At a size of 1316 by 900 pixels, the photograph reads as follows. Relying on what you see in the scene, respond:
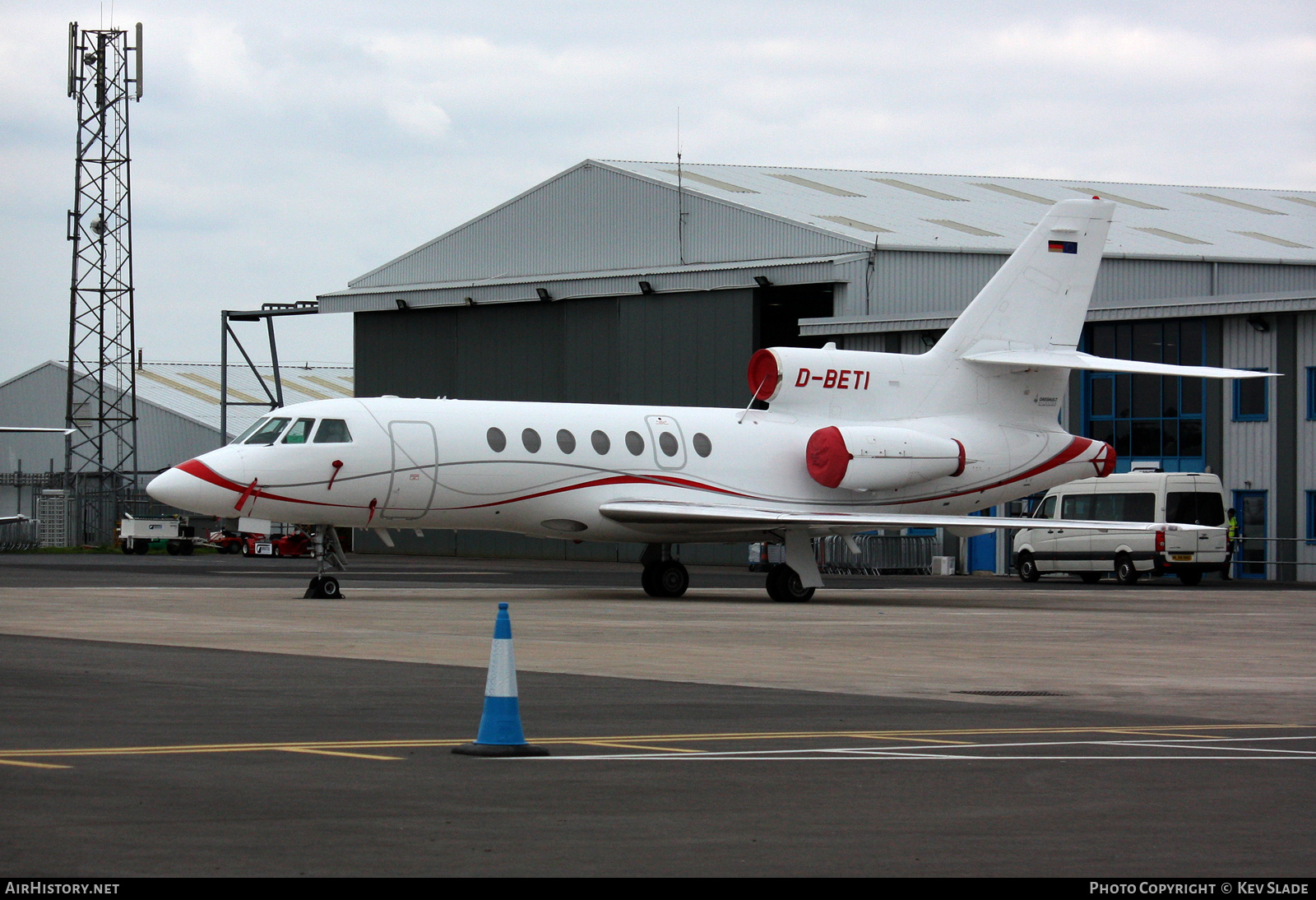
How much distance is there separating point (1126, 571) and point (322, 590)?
23.2 m

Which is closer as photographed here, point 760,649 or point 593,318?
point 760,649

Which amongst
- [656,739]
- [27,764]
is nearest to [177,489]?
[656,739]

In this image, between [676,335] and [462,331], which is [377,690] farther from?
[462,331]

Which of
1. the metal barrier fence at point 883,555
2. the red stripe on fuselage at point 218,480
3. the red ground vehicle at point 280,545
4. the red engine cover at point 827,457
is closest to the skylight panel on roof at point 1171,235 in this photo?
the metal barrier fence at point 883,555

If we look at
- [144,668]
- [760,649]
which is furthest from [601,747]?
[760,649]

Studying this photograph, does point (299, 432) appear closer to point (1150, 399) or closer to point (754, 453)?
point (754, 453)

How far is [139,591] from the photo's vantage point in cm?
3020

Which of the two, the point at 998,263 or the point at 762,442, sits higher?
the point at 998,263

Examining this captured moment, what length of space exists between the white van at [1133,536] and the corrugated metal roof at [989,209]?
11.0 meters

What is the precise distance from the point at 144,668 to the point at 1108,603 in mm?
20892

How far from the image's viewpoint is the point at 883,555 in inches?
1969

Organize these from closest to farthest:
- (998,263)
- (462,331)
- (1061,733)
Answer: (1061,733)
(998,263)
(462,331)

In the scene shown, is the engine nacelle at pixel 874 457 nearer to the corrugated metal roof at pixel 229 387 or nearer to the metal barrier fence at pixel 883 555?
the metal barrier fence at pixel 883 555

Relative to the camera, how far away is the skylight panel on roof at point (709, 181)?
5872cm
